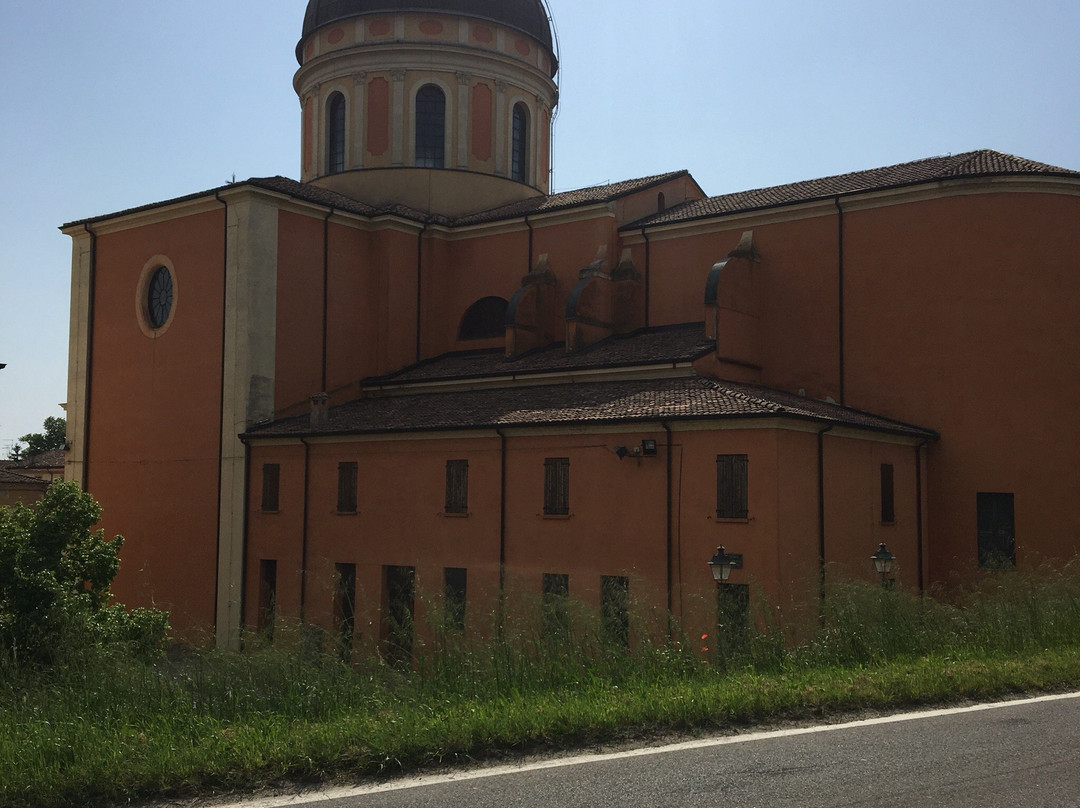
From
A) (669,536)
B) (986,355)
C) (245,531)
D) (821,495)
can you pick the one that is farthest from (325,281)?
(986,355)

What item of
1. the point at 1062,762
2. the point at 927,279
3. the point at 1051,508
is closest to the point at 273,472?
the point at 927,279

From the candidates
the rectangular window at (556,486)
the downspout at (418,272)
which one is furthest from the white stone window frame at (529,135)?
the rectangular window at (556,486)

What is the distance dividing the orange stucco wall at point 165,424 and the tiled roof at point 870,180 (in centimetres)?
1028

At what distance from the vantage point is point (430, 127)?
3139 cm

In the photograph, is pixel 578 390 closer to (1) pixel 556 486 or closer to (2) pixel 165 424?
(1) pixel 556 486

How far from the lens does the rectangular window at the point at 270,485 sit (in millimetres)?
23531

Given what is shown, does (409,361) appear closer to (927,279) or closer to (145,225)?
(145,225)

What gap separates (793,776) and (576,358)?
17428 millimetres

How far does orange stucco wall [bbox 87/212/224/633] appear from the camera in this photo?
24.5m

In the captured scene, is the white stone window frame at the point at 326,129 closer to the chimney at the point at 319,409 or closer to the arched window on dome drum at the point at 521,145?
the arched window on dome drum at the point at 521,145

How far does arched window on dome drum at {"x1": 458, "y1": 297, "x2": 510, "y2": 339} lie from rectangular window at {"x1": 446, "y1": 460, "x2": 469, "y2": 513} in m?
7.39

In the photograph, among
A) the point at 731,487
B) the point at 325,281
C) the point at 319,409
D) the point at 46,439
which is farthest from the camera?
the point at 46,439

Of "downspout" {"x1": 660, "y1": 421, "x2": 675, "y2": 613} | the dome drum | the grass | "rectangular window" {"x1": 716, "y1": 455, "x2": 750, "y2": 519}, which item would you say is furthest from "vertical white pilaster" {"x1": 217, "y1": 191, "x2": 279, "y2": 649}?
the grass

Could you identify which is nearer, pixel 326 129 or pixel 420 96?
pixel 420 96
